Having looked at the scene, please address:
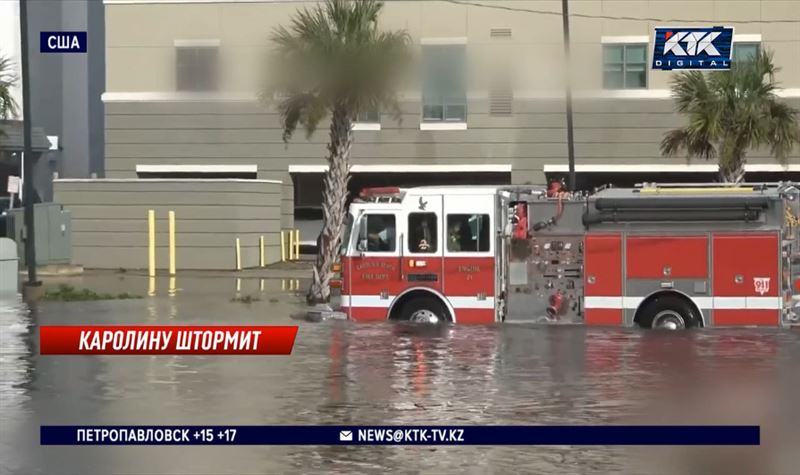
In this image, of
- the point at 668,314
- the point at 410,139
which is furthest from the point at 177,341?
Answer: the point at 410,139

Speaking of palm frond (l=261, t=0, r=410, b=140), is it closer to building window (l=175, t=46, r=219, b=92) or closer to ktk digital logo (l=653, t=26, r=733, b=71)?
building window (l=175, t=46, r=219, b=92)

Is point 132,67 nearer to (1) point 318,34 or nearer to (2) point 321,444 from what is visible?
(1) point 318,34

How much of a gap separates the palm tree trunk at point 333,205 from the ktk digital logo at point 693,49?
7.22 m

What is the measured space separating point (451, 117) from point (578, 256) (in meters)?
22.6

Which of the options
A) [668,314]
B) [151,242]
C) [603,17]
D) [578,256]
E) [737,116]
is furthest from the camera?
[603,17]

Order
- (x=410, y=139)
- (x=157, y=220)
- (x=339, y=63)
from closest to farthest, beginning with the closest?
(x=339, y=63) → (x=157, y=220) → (x=410, y=139)

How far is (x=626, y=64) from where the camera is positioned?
41688mm

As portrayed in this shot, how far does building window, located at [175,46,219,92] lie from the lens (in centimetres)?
2776

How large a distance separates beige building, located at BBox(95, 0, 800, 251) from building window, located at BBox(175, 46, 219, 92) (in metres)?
8.13

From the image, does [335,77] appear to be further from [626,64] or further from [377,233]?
[626,64]

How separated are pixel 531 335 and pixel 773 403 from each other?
777 cm

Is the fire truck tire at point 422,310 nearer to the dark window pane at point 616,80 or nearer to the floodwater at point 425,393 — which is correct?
the floodwater at point 425,393

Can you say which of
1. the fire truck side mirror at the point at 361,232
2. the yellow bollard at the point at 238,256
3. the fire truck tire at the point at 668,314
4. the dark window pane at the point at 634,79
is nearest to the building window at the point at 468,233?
the fire truck side mirror at the point at 361,232

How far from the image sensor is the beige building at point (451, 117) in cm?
4144
